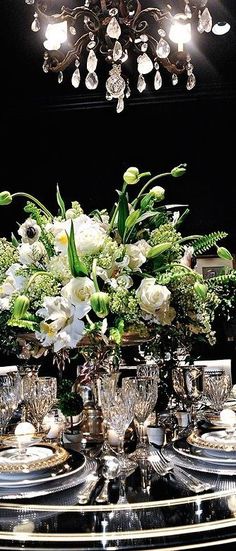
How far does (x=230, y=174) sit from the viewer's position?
5348 mm

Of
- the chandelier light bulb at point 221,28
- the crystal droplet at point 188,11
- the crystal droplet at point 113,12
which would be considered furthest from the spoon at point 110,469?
the chandelier light bulb at point 221,28

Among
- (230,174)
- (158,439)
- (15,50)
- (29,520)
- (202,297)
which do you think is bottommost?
(29,520)

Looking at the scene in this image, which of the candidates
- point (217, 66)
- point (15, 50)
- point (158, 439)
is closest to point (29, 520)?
point (158, 439)

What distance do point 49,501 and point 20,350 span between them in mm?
708

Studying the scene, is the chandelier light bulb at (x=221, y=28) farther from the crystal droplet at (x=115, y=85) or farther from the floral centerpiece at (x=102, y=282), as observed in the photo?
the floral centerpiece at (x=102, y=282)

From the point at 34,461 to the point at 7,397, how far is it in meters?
0.26

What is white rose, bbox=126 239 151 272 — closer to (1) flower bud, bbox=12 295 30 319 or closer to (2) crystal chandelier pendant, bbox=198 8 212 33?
(1) flower bud, bbox=12 295 30 319

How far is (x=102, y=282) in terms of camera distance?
62.0 inches

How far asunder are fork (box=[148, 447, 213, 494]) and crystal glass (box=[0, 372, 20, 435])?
375 millimetres

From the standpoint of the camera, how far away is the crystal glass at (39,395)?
1684 millimetres

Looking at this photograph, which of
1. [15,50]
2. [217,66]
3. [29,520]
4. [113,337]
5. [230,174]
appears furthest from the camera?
[230,174]

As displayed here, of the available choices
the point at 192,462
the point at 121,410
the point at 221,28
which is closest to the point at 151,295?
the point at 121,410

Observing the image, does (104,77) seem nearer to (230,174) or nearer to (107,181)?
(107,181)

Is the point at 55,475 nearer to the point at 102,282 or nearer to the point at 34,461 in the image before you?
the point at 34,461
